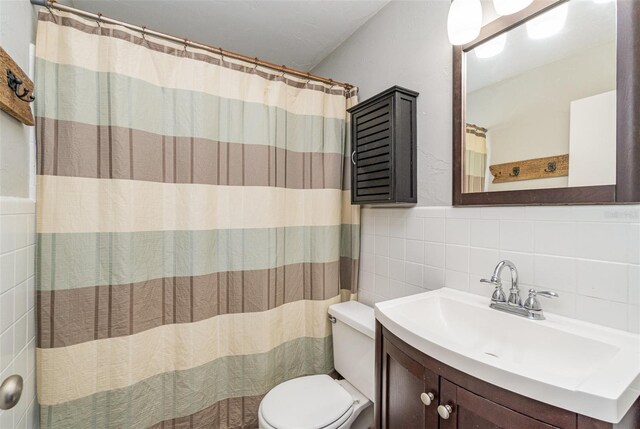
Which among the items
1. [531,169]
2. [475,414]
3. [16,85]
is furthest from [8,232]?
[531,169]

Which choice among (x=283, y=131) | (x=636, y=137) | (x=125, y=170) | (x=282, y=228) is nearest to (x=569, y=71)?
(x=636, y=137)

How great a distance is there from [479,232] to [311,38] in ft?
5.47

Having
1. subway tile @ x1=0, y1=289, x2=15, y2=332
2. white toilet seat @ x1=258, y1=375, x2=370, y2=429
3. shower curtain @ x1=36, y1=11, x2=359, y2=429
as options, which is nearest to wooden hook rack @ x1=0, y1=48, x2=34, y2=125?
shower curtain @ x1=36, y1=11, x2=359, y2=429

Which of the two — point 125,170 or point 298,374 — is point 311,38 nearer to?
point 125,170

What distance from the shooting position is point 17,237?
0.95 meters

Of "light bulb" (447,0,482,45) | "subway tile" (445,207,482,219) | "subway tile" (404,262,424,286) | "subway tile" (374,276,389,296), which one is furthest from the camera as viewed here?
"subway tile" (374,276,389,296)

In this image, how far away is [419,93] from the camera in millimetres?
1428

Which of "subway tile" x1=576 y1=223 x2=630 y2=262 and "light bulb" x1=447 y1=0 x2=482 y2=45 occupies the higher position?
"light bulb" x1=447 y1=0 x2=482 y2=45

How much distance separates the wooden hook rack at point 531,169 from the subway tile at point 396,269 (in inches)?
A: 24.6

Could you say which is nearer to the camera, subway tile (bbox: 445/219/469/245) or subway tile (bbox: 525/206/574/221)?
subway tile (bbox: 525/206/574/221)

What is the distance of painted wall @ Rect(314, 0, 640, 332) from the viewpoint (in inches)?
32.7

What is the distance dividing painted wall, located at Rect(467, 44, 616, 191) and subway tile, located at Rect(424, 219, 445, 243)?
28 centimetres

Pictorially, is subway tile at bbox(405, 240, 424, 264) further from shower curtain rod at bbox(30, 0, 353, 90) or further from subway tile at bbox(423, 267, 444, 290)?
shower curtain rod at bbox(30, 0, 353, 90)

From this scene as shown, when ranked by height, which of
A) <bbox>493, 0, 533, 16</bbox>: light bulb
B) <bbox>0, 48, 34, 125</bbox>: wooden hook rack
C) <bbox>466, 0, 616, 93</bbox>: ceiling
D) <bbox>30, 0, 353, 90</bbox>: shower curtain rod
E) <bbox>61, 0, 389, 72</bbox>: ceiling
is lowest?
<bbox>0, 48, 34, 125</bbox>: wooden hook rack
